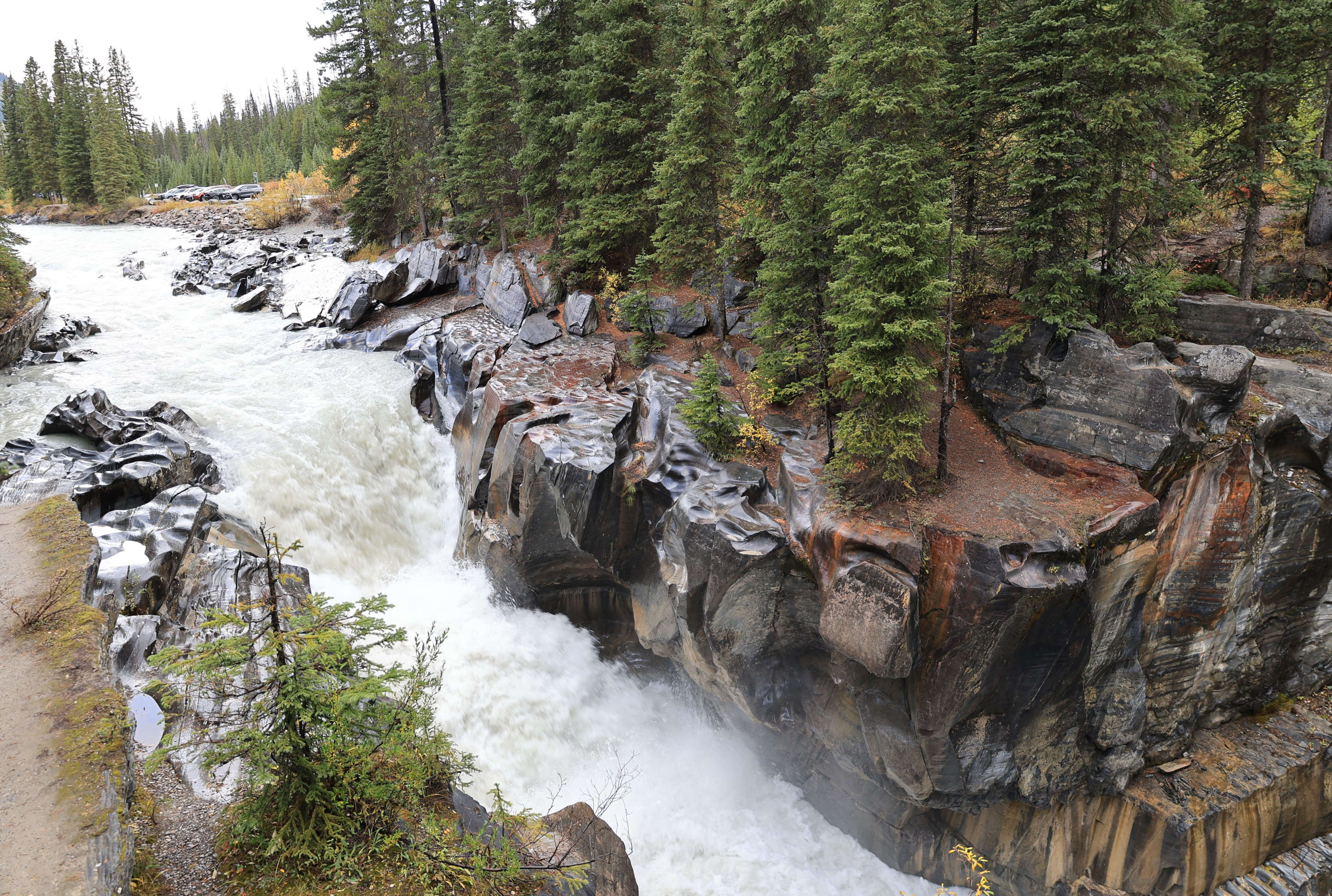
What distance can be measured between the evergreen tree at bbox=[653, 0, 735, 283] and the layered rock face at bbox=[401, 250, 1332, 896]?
6401 mm

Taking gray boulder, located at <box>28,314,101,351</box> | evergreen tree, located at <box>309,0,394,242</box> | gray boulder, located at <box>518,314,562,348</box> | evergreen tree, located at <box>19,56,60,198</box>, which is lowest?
gray boulder, located at <box>518,314,562,348</box>

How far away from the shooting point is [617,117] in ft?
67.0

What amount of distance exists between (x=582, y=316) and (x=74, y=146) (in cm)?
6490

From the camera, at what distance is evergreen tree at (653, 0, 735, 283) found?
645 inches

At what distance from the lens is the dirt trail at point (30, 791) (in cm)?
561

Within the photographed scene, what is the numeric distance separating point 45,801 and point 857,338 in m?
12.2

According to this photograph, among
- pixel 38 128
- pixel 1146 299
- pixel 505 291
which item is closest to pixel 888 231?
pixel 1146 299

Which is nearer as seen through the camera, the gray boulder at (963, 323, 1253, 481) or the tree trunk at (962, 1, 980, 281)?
the gray boulder at (963, 323, 1253, 481)

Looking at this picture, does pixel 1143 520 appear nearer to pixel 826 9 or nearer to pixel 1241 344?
pixel 1241 344

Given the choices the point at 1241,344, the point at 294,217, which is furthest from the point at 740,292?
the point at 294,217

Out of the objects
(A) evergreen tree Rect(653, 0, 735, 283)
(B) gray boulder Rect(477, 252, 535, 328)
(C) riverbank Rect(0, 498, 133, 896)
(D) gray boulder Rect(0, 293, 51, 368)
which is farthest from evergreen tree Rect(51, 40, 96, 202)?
(C) riverbank Rect(0, 498, 133, 896)

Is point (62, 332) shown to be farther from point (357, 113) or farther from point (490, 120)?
point (490, 120)

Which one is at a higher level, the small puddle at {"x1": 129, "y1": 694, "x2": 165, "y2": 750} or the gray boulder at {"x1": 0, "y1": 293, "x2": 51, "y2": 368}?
the gray boulder at {"x1": 0, "y1": 293, "x2": 51, "y2": 368}

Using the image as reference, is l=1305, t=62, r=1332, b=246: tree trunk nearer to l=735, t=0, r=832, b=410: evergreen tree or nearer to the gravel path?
l=735, t=0, r=832, b=410: evergreen tree
